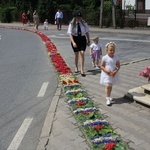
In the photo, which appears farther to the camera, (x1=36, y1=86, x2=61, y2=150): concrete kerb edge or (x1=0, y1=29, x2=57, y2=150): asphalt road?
(x1=0, y1=29, x2=57, y2=150): asphalt road

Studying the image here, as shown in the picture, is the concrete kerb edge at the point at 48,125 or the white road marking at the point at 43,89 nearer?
the concrete kerb edge at the point at 48,125

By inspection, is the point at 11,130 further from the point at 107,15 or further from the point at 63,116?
the point at 107,15

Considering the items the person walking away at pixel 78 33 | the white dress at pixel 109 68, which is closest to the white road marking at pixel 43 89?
the person walking away at pixel 78 33

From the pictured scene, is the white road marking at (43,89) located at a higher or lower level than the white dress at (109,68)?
lower

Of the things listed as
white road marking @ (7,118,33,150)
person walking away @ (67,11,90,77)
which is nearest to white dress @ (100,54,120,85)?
white road marking @ (7,118,33,150)

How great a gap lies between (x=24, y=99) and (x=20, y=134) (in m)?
1.91

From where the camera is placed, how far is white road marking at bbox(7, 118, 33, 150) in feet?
14.6

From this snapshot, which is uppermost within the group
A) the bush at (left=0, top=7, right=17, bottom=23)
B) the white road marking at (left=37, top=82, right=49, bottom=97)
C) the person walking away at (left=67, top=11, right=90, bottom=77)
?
the bush at (left=0, top=7, right=17, bottom=23)

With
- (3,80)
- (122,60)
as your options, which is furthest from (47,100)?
(122,60)

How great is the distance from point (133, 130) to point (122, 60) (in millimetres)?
6549

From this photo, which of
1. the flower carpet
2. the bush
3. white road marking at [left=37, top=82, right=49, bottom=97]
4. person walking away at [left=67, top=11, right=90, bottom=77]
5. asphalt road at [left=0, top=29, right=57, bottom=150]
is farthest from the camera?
the bush

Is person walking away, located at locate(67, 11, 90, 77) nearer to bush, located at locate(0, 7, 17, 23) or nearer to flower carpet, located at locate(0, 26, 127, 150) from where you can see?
flower carpet, located at locate(0, 26, 127, 150)

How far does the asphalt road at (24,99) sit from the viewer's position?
4734mm

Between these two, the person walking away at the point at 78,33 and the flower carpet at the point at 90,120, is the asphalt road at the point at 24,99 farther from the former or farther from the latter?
the person walking away at the point at 78,33
